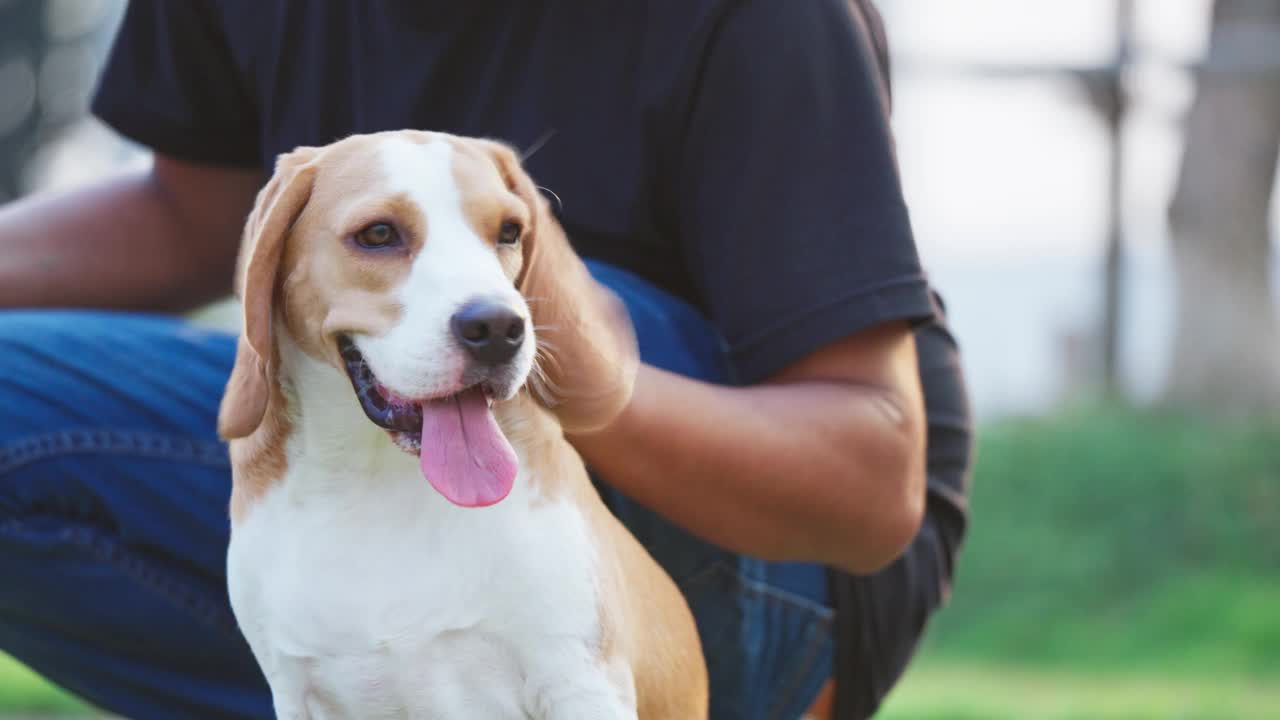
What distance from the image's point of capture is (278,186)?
4.78 feet

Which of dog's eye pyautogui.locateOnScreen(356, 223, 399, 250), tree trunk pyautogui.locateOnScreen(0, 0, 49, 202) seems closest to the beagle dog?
dog's eye pyautogui.locateOnScreen(356, 223, 399, 250)

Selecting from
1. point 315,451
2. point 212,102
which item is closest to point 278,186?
point 315,451

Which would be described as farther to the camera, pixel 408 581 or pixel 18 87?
pixel 18 87

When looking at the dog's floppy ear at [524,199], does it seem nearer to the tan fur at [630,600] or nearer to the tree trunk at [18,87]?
the tan fur at [630,600]

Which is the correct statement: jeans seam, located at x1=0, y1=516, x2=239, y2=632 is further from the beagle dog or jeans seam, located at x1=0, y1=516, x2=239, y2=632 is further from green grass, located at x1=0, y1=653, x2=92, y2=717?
green grass, located at x1=0, y1=653, x2=92, y2=717

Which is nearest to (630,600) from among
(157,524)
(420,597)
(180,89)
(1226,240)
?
(420,597)

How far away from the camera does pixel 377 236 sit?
144 centimetres

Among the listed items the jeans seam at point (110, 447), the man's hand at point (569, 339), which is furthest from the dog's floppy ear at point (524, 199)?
the jeans seam at point (110, 447)

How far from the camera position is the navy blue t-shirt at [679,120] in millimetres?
1970

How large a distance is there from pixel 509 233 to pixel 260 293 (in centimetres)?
24

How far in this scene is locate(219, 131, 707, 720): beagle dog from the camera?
1.40 m

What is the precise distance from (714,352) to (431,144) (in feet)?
2.52

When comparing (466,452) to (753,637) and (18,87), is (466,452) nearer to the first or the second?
(753,637)

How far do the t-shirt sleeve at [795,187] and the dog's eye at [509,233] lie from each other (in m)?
0.58
